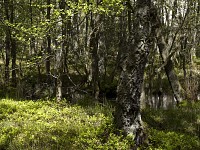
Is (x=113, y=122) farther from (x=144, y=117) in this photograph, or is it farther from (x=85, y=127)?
(x=144, y=117)

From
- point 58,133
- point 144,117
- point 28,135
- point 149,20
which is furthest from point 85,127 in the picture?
point 149,20

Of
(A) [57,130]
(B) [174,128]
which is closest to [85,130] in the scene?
(A) [57,130]

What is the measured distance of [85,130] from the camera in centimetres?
704

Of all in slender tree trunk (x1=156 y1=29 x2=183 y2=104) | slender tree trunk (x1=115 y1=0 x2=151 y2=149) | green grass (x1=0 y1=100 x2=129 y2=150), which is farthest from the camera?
slender tree trunk (x1=156 y1=29 x2=183 y2=104)

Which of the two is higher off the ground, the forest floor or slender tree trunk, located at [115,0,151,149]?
slender tree trunk, located at [115,0,151,149]

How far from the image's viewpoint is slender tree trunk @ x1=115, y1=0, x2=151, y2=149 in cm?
646

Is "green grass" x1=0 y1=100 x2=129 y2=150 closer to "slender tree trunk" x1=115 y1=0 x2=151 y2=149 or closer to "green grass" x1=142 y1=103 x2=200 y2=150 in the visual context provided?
"slender tree trunk" x1=115 y1=0 x2=151 y2=149

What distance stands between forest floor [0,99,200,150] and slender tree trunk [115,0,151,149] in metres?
0.37

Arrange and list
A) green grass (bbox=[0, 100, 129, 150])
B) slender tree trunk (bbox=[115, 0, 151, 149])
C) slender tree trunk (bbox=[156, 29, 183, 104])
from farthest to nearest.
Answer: slender tree trunk (bbox=[156, 29, 183, 104])
slender tree trunk (bbox=[115, 0, 151, 149])
green grass (bbox=[0, 100, 129, 150])

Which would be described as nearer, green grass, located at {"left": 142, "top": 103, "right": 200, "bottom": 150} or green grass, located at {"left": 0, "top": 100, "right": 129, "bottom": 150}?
green grass, located at {"left": 0, "top": 100, "right": 129, "bottom": 150}

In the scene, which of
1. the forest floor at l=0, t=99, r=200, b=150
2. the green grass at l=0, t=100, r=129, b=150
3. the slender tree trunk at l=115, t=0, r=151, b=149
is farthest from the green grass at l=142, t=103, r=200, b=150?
the green grass at l=0, t=100, r=129, b=150

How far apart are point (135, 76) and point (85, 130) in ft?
6.20

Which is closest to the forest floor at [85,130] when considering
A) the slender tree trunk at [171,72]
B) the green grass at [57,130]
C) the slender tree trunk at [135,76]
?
the green grass at [57,130]

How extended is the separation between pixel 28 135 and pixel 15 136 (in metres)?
0.33
